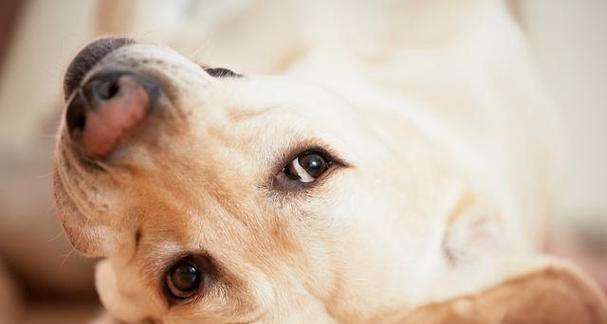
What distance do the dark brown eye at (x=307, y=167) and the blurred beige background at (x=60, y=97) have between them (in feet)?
2.70

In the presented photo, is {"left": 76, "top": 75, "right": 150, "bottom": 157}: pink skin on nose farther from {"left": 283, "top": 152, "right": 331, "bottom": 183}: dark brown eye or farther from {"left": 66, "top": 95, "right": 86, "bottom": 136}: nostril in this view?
{"left": 283, "top": 152, "right": 331, "bottom": 183}: dark brown eye

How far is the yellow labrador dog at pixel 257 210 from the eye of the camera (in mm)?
1548

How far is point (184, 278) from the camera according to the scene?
167cm

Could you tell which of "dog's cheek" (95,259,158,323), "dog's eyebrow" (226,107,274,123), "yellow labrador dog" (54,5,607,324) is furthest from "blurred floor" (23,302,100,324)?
"dog's eyebrow" (226,107,274,123)

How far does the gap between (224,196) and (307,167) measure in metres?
0.21

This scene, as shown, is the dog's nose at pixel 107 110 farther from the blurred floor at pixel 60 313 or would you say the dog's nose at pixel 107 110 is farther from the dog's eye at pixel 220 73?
the blurred floor at pixel 60 313

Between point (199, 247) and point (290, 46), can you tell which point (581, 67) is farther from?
point (199, 247)

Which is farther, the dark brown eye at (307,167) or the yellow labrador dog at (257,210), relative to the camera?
the dark brown eye at (307,167)

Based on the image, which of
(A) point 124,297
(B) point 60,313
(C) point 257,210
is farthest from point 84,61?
(B) point 60,313

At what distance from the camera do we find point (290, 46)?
2.50 m

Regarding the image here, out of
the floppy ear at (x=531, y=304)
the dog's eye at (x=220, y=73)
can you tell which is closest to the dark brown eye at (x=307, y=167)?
the dog's eye at (x=220, y=73)

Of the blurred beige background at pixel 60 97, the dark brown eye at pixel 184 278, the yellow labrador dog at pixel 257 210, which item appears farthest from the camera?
the blurred beige background at pixel 60 97

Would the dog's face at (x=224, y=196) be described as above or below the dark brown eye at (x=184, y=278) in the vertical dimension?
above

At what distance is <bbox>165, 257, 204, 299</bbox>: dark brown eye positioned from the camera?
1.66 m
